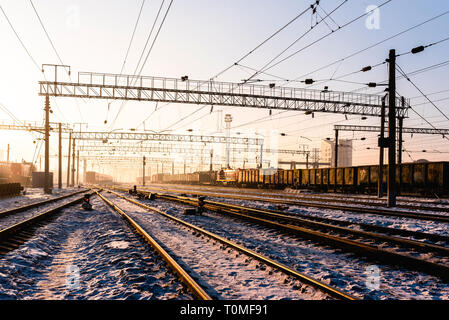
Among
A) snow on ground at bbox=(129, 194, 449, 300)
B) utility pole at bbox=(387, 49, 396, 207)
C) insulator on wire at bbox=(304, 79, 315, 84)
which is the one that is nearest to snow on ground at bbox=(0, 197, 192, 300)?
snow on ground at bbox=(129, 194, 449, 300)

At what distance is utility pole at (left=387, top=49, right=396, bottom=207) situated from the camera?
1692cm

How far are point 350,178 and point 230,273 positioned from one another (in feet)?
85.7

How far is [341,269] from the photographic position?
628 cm

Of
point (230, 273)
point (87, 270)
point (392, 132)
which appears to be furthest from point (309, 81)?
point (87, 270)

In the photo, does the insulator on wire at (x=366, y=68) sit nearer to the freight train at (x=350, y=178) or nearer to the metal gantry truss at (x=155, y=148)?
the freight train at (x=350, y=178)

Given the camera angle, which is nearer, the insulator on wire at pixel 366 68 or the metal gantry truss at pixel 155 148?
the insulator on wire at pixel 366 68

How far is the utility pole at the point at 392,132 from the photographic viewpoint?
16922 millimetres

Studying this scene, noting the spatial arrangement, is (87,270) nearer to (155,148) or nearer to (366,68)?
(366,68)

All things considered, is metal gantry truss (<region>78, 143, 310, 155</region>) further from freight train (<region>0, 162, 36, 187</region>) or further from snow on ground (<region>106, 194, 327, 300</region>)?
snow on ground (<region>106, 194, 327, 300</region>)

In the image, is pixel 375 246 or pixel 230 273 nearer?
pixel 230 273

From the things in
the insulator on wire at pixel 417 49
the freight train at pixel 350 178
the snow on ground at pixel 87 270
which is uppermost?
the insulator on wire at pixel 417 49

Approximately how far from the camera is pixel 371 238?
348 inches

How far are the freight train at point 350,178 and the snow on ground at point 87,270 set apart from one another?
22.0 meters

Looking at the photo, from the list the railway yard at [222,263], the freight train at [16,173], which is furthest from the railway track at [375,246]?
the freight train at [16,173]
